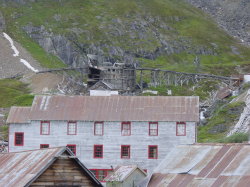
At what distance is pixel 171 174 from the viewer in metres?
48.4

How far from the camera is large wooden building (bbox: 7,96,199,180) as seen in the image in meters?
77.2

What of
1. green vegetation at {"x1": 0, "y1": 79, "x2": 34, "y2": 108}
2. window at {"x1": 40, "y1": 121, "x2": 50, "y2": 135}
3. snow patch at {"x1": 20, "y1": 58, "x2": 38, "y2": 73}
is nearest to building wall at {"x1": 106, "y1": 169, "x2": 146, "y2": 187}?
window at {"x1": 40, "y1": 121, "x2": 50, "y2": 135}

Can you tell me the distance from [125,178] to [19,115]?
26427mm

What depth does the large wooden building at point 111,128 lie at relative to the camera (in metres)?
77.2

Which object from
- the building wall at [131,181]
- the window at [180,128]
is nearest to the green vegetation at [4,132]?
the window at [180,128]

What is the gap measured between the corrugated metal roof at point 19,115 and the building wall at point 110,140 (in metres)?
0.57

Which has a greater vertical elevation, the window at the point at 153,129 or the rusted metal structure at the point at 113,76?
the rusted metal structure at the point at 113,76

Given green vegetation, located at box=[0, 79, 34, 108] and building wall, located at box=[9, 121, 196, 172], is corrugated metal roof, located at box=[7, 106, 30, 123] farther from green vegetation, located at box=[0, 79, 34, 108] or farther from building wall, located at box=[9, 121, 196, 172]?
green vegetation, located at box=[0, 79, 34, 108]

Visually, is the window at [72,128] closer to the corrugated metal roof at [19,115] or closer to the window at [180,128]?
the corrugated metal roof at [19,115]

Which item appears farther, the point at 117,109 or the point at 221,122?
the point at 221,122

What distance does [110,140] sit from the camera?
257 ft

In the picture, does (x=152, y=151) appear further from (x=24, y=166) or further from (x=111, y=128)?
(x=24, y=166)

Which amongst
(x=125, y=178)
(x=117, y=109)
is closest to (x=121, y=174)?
(x=125, y=178)

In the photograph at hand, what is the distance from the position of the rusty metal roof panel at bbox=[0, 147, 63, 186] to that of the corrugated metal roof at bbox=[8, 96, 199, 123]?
95.8 feet
